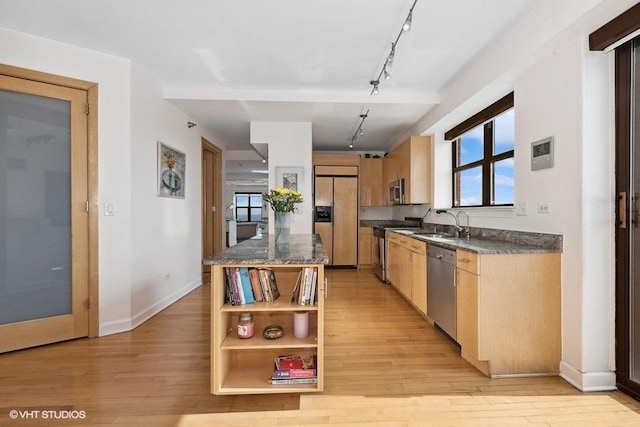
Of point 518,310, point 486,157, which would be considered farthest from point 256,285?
point 486,157

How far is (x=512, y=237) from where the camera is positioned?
2.73 m

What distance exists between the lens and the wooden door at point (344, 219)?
20.5 ft

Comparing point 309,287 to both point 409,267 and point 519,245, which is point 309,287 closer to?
point 519,245

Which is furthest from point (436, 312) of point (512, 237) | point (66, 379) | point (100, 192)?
point (100, 192)

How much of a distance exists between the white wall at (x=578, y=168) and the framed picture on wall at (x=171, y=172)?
3.66 m

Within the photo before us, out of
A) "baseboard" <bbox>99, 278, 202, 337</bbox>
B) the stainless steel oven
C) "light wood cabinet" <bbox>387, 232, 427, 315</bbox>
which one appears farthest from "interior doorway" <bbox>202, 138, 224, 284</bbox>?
"light wood cabinet" <bbox>387, 232, 427, 315</bbox>

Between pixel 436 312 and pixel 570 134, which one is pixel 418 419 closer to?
pixel 436 312

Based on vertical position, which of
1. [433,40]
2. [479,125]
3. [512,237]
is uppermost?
[433,40]

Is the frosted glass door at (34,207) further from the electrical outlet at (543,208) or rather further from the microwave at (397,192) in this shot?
the microwave at (397,192)

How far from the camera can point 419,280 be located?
336cm

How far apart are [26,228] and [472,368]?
3.72 meters

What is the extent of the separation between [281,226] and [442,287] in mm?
1504

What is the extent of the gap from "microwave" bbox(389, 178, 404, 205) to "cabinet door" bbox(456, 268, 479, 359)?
2.79 meters

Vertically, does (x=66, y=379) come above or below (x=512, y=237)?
below
